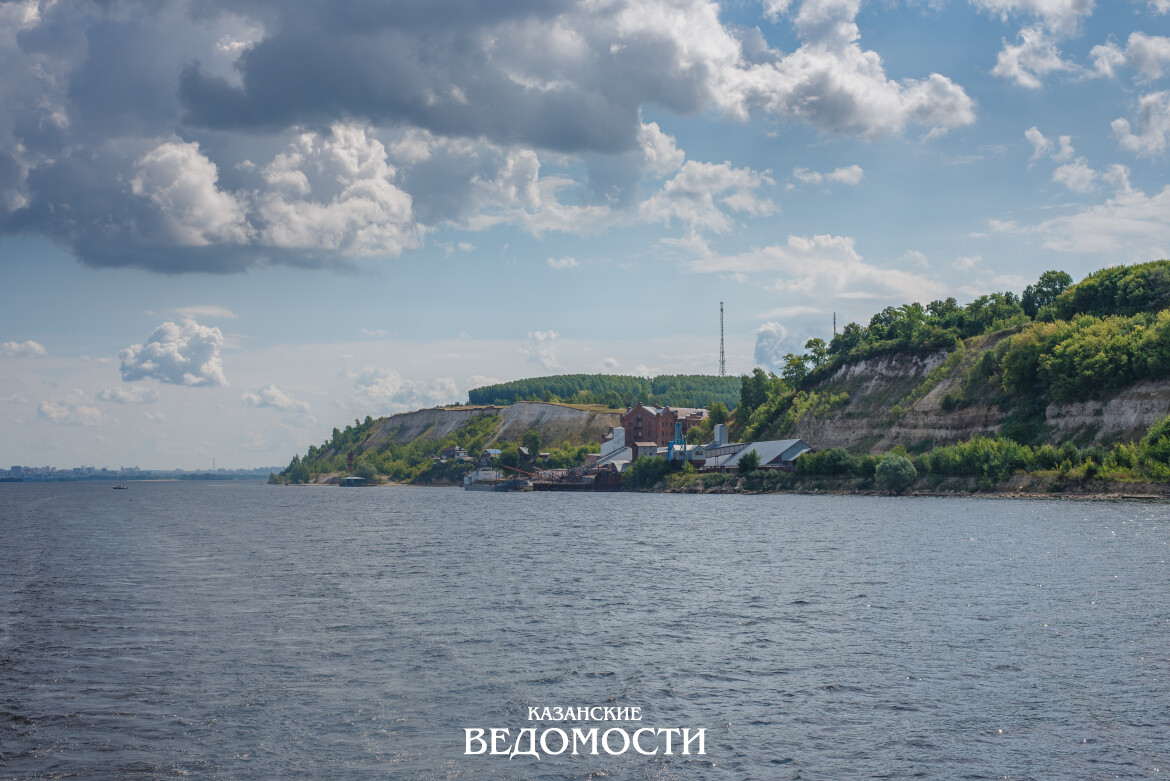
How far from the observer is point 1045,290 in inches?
6398

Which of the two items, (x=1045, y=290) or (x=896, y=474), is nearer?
(x=896, y=474)

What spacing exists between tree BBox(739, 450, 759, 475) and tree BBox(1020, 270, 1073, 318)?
193 feet

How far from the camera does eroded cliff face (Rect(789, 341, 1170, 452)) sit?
10569 centimetres

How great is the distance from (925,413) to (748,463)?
1240 inches

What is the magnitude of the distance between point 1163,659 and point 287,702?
1044 inches

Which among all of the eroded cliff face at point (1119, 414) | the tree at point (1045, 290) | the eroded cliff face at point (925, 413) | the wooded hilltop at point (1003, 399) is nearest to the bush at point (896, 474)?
the wooded hilltop at point (1003, 399)

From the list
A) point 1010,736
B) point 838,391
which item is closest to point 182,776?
point 1010,736

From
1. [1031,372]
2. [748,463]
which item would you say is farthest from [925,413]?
[748,463]

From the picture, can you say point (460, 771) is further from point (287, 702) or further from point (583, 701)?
point (287, 702)

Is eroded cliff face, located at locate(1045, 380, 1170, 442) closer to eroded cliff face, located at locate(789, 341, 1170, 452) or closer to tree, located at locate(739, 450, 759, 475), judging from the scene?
eroded cliff face, located at locate(789, 341, 1170, 452)

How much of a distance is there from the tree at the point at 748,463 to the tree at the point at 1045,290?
5881 centimetres

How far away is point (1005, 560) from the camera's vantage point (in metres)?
49.0

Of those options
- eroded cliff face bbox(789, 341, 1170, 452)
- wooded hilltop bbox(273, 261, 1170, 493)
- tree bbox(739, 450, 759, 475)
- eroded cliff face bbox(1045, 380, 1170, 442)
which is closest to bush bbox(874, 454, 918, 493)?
wooded hilltop bbox(273, 261, 1170, 493)

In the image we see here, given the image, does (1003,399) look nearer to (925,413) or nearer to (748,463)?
(925,413)
